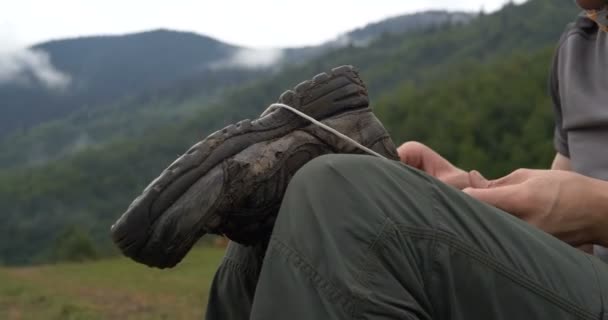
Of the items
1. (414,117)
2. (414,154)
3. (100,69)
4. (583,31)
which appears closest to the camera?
(414,154)

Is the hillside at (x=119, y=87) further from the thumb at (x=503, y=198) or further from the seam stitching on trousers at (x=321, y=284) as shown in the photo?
the seam stitching on trousers at (x=321, y=284)

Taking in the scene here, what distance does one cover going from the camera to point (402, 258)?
0.73m

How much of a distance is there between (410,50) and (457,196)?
6229cm

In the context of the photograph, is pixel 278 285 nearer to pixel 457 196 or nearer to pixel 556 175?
pixel 457 196

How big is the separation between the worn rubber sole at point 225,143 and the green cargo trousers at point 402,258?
0.61 ft

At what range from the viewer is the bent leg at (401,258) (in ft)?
2.33

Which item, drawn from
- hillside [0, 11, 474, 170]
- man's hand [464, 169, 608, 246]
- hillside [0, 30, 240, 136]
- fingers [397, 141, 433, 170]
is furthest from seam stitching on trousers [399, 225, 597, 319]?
hillside [0, 30, 240, 136]

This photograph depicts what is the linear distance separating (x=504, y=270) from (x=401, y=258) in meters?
0.13

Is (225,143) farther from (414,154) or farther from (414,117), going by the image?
(414,117)

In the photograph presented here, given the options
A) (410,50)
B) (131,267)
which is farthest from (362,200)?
(410,50)

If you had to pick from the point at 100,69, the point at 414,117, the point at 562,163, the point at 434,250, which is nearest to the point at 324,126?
the point at 434,250

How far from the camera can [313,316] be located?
27.3 inches

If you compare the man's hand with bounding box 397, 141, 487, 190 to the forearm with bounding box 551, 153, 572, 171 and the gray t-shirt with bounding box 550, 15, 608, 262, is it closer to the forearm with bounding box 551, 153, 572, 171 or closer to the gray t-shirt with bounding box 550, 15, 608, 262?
the gray t-shirt with bounding box 550, 15, 608, 262

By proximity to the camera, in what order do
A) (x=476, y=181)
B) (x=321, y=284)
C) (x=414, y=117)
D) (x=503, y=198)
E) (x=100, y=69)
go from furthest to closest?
(x=100, y=69) → (x=414, y=117) → (x=476, y=181) → (x=503, y=198) → (x=321, y=284)
